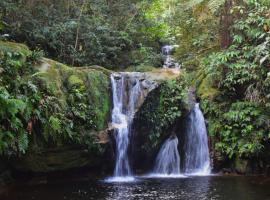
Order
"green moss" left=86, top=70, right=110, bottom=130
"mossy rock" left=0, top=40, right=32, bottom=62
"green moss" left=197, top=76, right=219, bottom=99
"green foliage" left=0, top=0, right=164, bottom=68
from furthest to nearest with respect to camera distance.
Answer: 1. "green foliage" left=0, top=0, right=164, bottom=68
2. "green moss" left=197, top=76, right=219, bottom=99
3. "green moss" left=86, top=70, right=110, bottom=130
4. "mossy rock" left=0, top=40, right=32, bottom=62

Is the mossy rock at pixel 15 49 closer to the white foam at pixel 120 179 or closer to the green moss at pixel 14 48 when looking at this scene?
the green moss at pixel 14 48

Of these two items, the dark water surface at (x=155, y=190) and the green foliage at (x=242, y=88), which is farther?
the green foliage at (x=242, y=88)

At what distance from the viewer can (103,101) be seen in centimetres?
1298

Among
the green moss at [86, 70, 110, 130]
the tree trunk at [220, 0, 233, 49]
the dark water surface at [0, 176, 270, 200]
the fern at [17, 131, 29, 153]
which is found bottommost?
the dark water surface at [0, 176, 270, 200]

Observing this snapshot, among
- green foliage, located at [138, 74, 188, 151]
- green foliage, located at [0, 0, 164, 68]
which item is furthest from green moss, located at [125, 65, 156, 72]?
green foliage, located at [138, 74, 188, 151]

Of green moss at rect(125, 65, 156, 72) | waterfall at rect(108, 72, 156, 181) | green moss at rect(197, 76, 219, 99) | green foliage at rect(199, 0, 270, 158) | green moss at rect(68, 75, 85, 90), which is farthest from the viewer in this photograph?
green moss at rect(125, 65, 156, 72)

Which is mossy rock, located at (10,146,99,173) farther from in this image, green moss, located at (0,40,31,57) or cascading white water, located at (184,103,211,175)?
cascading white water, located at (184,103,211,175)

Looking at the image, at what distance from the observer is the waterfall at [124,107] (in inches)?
503

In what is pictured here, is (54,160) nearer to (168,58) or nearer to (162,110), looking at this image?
(162,110)

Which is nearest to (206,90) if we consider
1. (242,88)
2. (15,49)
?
(242,88)

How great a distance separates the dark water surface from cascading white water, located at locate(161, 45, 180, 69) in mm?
7520

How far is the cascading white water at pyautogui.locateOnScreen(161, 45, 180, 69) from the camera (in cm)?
1848

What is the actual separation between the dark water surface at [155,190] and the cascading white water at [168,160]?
1.23 m

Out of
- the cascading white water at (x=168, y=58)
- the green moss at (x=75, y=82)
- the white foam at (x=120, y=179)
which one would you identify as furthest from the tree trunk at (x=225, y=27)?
the white foam at (x=120, y=179)
